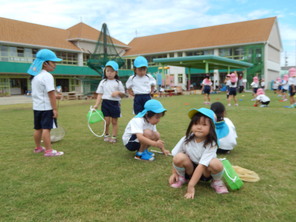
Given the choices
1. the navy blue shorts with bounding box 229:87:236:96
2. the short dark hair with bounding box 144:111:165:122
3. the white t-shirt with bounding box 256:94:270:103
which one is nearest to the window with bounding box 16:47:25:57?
the navy blue shorts with bounding box 229:87:236:96

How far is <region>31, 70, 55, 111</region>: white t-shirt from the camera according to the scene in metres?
4.15

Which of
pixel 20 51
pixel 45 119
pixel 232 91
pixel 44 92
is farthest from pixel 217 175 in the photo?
pixel 20 51

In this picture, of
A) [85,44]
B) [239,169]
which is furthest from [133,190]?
[85,44]

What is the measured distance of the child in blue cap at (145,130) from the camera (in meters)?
3.62

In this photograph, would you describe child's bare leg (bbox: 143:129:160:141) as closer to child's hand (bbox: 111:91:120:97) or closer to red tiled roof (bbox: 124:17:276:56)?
child's hand (bbox: 111:91:120:97)

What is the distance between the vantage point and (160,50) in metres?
40.5

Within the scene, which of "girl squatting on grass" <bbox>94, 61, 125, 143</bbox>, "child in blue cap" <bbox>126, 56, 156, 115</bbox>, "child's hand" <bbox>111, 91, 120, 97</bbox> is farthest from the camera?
"child in blue cap" <bbox>126, 56, 156, 115</bbox>

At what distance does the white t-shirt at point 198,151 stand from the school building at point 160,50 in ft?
71.8

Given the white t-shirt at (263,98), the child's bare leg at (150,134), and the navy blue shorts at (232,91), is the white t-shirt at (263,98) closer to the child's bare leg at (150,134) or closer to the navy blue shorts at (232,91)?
the navy blue shorts at (232,91)

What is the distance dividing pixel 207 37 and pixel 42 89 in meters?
37.3

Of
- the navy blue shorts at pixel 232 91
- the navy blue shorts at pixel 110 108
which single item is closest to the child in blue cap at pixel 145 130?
the navy blue shorts at pixel 110 108

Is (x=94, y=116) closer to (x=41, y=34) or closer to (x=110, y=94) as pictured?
(x=110, y=94)

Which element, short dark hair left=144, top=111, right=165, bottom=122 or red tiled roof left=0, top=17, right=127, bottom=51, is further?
red tiled roof left=0, top=17, right=127, bottom=51

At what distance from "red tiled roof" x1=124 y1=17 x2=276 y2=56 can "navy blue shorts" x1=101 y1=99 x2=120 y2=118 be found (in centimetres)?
3264
